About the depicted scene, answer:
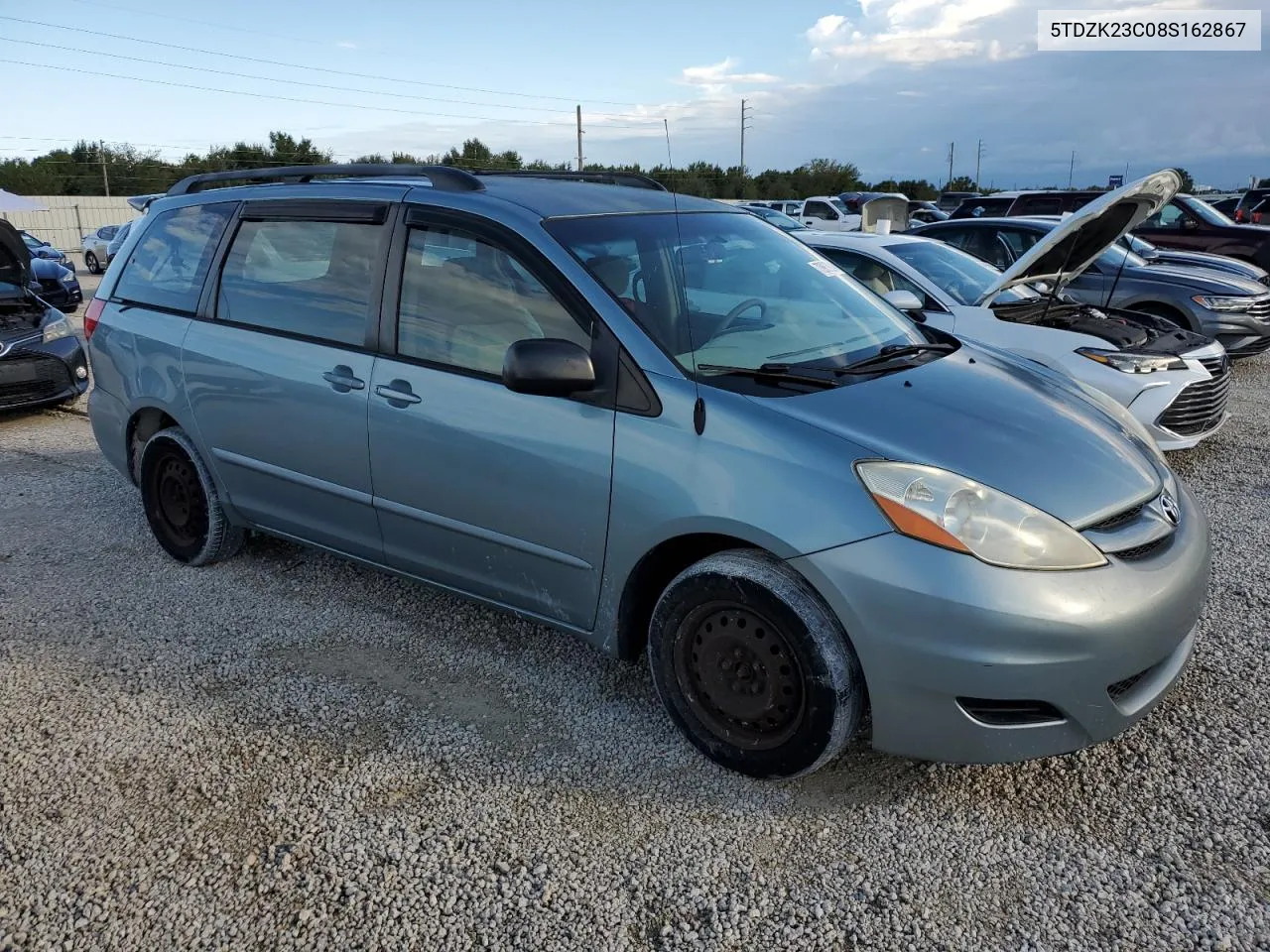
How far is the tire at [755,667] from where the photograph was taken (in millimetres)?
2562

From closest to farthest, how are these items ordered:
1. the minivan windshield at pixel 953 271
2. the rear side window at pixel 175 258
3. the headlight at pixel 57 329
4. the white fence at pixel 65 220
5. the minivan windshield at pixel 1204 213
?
1. the rear side window at pixel 175 258
2. the minivan windshield at pixel 953 271
3. the headlight at pixel 57 329
4. the minivan windshield at pixel 1204 213
5. the white fence at pixel 65 220

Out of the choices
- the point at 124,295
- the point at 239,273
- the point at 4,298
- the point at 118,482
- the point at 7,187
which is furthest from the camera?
the point at 7,187

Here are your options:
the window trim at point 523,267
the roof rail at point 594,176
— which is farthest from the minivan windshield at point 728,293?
the roof rail at point 594,176

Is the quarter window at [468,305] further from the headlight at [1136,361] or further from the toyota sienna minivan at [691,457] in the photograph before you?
the headlight at [1136,361]

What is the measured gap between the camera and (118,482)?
593 centimetres

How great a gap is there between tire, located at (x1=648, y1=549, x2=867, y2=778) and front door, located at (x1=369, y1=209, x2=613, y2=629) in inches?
13.8

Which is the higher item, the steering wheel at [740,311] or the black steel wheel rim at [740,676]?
the steering wheel at [740,311]

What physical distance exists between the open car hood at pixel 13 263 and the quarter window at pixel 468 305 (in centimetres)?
640

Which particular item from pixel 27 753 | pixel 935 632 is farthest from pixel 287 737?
pixel 935 632

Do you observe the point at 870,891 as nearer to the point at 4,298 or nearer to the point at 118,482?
the point at 118,482

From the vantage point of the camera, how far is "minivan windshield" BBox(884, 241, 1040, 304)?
21.7ft

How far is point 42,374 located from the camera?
301 inches

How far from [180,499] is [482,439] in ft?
6.99

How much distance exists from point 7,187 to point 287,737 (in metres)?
52.1
